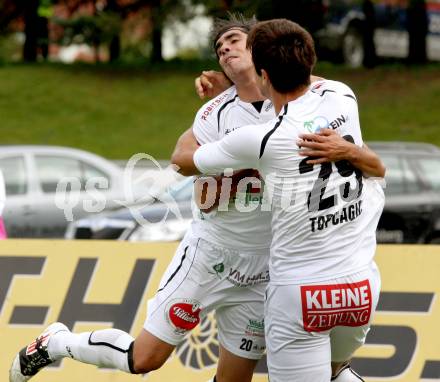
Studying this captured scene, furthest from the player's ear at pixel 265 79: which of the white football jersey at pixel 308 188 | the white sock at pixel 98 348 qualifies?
the white sock at pixel 98 348

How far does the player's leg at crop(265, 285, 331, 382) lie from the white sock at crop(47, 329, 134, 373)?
2.84 feet

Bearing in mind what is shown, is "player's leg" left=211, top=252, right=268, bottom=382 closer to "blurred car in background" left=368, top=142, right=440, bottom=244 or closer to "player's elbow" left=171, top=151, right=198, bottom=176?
"player's elbow" left=171, top=151, right=198, bottom=176

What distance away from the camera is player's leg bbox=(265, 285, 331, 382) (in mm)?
4664

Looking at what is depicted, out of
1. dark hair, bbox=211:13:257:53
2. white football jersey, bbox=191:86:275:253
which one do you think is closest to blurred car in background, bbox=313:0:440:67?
dark hair, bbox=211:13:257:53

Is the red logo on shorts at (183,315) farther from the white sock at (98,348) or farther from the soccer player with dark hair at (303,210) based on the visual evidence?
the soccer player with dark hair at (303,210)

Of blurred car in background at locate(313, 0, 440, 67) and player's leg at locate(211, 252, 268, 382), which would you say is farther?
blurred car in background at locate(313, 0, 440, 67)

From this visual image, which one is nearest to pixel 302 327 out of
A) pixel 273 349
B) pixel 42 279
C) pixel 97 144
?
pixel 273 349

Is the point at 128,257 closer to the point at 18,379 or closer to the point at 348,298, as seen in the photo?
the point at 18,379

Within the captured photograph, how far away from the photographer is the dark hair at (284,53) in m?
4.52

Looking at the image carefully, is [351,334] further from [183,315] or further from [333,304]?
[183,315]

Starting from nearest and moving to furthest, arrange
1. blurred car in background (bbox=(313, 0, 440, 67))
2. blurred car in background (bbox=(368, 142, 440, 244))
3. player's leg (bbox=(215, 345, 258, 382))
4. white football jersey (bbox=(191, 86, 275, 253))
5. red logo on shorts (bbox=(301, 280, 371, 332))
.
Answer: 1. red logo on shorts (bbox=(301, 280, 371, 332))
2. white football jersey (bbox=(191, 86, 275, 253))
3. player's leg (bbox=(215, 345, 258, 382))
4. blurred car in background (bbox=(368, 142, 440, 244))
5. blurred car in background (bbox=(313, 0, 440, 67))

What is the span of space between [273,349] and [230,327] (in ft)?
1.98

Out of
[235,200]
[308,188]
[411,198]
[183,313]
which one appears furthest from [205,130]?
[411,198]

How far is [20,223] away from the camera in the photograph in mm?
13430
